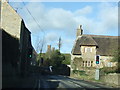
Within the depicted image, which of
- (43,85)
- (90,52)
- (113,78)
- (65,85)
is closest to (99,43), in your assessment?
(90,52)

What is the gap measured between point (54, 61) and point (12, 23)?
4222 cm

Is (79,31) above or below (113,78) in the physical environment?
above

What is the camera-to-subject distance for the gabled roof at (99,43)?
71.2 m

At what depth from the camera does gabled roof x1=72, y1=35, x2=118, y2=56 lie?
71.2 m

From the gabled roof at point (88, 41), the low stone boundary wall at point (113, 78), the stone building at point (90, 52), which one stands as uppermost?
the gabled roof at point (88, 41)

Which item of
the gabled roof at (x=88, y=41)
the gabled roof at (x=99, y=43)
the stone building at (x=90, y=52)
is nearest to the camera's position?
the stone building at (x=90, y=52)

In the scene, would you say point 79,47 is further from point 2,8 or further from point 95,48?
point 2,8

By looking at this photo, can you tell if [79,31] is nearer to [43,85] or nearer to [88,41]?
[88,41]

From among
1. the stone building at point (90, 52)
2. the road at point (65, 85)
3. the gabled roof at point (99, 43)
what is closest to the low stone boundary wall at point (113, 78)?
the road at point (65, 85)

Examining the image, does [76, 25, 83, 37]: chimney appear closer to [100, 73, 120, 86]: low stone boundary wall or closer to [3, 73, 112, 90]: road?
[100, 73, 120, 86]: low stone boundary wall

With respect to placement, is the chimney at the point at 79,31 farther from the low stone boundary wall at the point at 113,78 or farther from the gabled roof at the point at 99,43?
the low stone boundary wall at the point at 113,78

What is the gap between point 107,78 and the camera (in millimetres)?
42906

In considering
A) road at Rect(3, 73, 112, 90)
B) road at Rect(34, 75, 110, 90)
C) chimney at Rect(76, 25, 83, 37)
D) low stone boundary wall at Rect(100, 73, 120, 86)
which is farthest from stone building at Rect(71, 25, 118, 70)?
road at Rect(3, 73, 112, 90)

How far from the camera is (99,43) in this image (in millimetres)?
73125
